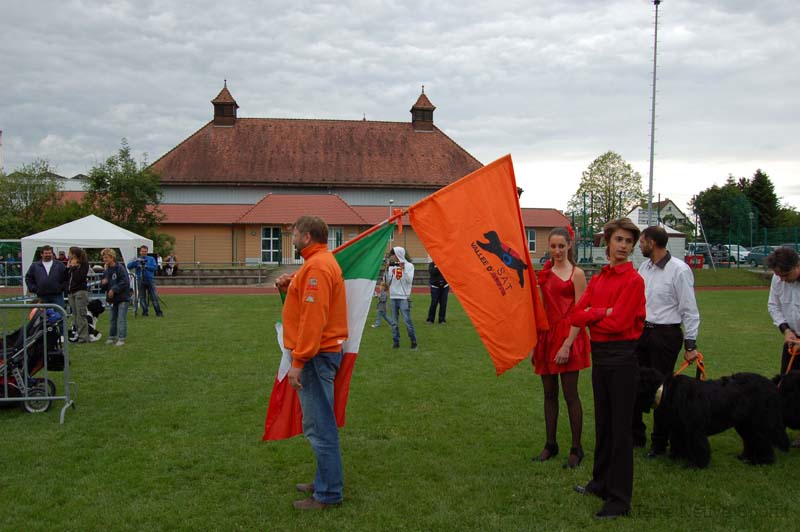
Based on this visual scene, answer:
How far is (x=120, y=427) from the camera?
666cm

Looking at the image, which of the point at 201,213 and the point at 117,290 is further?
the point at 201,213

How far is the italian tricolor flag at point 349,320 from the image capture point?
4.92m

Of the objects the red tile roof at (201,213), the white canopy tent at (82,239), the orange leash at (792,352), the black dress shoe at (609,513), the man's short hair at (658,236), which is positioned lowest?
the black dress shoe at (609,513)

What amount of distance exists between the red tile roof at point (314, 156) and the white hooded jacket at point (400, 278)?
39.4m

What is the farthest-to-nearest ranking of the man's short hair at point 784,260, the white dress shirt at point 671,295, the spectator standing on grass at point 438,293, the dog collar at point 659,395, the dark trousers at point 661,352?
1. the spectator standing on grass at point 438,293
2. the man's short hair at point 784,260
3. the dark trousers at point 661,352
4. the white dress shirt at point 671,295
5. the dog collar at point 659,395

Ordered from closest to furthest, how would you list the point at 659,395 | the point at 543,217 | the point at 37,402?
1. the point at 659,395
2. the point at 37,402
3. the point at 543,217

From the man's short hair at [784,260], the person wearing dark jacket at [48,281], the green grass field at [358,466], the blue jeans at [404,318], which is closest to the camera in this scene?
the green grass field at [358,466]

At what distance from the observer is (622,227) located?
14.4 ft

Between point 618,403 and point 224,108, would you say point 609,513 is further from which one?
point 224,108

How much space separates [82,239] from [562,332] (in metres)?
19.1

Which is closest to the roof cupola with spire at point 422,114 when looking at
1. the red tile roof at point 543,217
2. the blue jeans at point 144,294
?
the red tile roof at point 543,217

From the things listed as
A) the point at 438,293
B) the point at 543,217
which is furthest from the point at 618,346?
the point at 543,217

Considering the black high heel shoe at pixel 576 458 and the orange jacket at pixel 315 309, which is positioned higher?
the orange jacket at pixel 315 309

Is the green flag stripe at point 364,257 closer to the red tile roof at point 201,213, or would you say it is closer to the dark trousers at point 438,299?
the dark trousers at point 438,299
